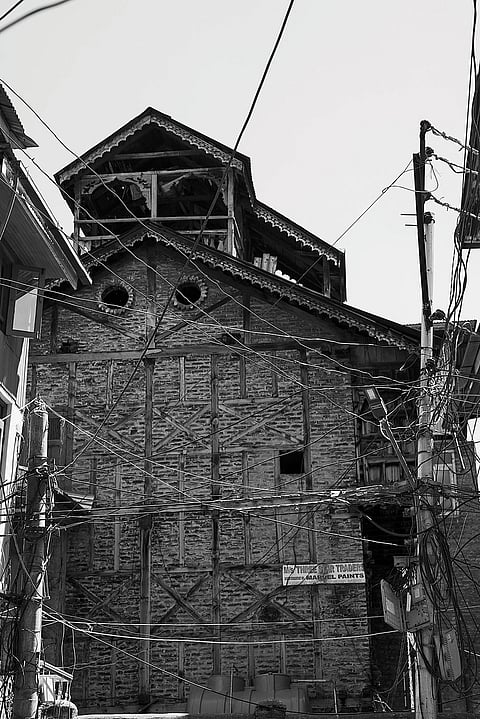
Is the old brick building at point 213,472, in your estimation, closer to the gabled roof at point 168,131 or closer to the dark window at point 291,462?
the dark window at point 291,462

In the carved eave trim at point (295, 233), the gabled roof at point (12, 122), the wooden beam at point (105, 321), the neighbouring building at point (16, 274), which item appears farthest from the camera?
the carved eave trim at point (295, 233)

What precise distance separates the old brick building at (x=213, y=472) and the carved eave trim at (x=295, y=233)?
8.61 ft

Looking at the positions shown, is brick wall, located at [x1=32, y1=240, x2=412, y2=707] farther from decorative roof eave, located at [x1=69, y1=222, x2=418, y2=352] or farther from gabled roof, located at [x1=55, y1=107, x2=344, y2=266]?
gabled roof, located at [x1=55, y1=107, x2=344, y2=266]

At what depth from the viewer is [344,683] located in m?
19.8

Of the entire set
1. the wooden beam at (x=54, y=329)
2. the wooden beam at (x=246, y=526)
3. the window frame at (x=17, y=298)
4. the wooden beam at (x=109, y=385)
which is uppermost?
the wooden beam at (x=54, y=329)

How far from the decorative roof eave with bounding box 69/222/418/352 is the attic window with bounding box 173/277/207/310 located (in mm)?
517

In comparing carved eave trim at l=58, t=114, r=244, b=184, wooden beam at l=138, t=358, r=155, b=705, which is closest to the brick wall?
wooden beam at l=138, t=358, r=155, b=705

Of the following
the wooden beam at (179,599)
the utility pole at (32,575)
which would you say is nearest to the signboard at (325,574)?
the wooden beam at (179,599)

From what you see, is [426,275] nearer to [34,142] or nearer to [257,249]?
[34,142]

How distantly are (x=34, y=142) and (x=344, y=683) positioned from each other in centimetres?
1223

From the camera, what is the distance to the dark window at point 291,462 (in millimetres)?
21516

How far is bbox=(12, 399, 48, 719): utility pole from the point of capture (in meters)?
11.4

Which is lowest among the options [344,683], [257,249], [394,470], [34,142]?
[344,683]

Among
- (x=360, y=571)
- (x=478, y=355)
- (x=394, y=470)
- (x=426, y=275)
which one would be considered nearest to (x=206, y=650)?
(x=360, y=571)
